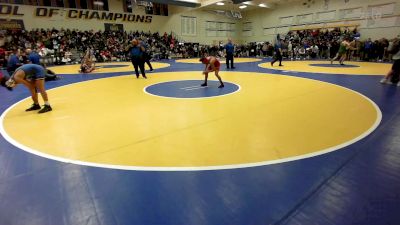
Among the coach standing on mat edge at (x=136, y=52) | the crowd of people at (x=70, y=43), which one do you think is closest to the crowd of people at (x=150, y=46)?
the crowd of people at (x=70, y=43)

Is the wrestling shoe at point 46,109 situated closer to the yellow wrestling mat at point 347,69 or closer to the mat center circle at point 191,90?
the mat center circle at point 191,90

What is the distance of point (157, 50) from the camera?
24.5 meters

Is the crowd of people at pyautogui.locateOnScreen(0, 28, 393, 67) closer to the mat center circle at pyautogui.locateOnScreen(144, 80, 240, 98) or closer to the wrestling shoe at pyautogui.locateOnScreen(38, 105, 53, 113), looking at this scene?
the mat center circle at pyautogui.locateOnScreen(144, 80, 240, 98)

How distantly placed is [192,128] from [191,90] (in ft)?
11.7

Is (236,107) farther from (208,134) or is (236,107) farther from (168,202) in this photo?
(168,202)

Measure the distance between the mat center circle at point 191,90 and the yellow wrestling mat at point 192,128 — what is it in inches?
18.2

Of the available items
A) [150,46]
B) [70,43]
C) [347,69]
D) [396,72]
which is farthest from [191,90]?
[150,46]

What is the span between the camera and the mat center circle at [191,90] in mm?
7044

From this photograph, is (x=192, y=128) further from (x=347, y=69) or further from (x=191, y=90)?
(x=347, y=69)

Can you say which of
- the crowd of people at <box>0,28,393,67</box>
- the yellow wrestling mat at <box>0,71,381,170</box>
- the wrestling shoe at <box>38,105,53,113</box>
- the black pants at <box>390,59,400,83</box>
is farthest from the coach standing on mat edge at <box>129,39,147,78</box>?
the black pants at <box>390,59,400,83</box>

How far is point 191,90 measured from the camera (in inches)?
307

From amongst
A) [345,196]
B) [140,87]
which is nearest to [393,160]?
[345,196]

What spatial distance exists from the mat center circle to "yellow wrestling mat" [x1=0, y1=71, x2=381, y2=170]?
46cm

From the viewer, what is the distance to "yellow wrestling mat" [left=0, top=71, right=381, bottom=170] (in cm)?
329
